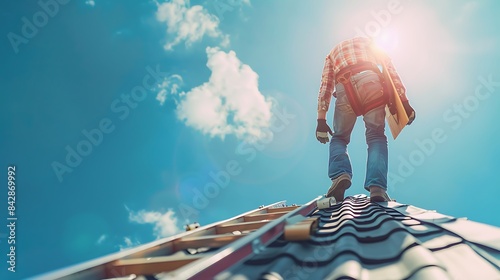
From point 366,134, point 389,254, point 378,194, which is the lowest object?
point 389,254

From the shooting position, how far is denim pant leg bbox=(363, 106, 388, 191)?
129 inches

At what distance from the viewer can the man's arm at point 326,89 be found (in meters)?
4.02

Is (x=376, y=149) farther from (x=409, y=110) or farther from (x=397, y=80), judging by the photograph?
(x=397, y=80)

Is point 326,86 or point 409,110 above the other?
point 326,86

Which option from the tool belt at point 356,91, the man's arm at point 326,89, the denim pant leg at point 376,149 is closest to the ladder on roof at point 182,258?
the denim pant leg at point 376,149

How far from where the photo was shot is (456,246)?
1363 mm

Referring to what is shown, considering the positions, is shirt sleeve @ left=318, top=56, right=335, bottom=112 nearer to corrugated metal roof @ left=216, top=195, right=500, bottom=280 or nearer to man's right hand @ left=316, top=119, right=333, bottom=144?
man's right hand @ left=316, top=119, right=333, bottom=144

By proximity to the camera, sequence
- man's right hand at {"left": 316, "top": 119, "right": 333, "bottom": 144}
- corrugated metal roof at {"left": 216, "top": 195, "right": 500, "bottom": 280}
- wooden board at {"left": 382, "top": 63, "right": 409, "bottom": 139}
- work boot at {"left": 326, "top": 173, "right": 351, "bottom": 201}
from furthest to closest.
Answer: man's right hand at {"left": 316, "top": 119, "right": 333, "bottom": 144}, work boot at {"left": 326, "top": 173, "right": 351, "bottom": 201}, wooden board at {"left": 382, "top": 63, "right": 409, "bottom": 139}, corrugated metal roof at {"left": 216, "top": 195, "right": 500, "bottom": 280}

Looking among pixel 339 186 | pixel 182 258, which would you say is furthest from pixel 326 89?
pixel 182 258

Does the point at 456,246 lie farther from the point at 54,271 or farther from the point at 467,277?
the point at 54,271

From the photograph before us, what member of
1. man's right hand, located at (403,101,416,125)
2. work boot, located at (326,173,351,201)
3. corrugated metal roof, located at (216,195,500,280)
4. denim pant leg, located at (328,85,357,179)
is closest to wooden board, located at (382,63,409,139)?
man's right hand, located at (403,101,416,125)

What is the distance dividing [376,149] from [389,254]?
217 centimetres

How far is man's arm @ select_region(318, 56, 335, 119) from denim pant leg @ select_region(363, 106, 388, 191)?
0.59 meters

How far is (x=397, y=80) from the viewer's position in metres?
3.59
